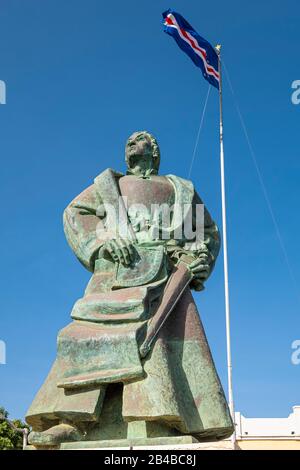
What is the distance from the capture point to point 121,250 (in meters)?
6.83

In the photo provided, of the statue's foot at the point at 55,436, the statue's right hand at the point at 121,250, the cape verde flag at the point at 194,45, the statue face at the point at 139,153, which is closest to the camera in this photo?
the statue's foot at the point at 55,436

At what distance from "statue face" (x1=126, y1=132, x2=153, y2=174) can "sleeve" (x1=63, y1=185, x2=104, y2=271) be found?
0.60 metres

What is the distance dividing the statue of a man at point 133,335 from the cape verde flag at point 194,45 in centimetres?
1158

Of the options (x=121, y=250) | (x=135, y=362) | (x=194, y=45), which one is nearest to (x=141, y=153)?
(x=121, y=250)

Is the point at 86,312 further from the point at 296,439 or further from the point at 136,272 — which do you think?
the point at 296,439

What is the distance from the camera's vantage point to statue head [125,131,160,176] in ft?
25.6

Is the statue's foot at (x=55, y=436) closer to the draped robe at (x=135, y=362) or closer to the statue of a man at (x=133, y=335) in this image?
the statue of a man at (x=133, y=335)

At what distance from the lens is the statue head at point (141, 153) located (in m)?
7.81

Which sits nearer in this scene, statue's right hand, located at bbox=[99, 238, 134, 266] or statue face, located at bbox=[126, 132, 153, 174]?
statue's right hand, located at bbox=[99, 238, 134, 266]

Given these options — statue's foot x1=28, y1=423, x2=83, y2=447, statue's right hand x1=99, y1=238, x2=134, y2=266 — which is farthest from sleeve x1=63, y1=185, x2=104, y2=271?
statue's foot x1=28, y1=423, x2=83, y2=447

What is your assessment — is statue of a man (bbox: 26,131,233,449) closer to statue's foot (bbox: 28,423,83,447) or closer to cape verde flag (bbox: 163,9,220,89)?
statue's foot (bbox: 28,423,83,447)

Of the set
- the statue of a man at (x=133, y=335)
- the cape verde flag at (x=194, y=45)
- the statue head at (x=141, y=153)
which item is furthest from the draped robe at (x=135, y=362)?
the cape verde flag at (x=194, y=45)

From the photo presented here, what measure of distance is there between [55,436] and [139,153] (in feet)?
11.4
